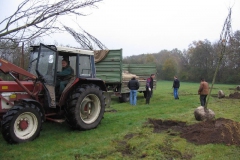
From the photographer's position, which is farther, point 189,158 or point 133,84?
point 133,84

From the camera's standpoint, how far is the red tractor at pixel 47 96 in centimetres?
566

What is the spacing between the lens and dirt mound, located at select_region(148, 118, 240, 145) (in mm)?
5801

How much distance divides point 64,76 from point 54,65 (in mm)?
547

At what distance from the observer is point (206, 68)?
169ft

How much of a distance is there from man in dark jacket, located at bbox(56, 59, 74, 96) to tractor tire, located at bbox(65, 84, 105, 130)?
342 millimetres

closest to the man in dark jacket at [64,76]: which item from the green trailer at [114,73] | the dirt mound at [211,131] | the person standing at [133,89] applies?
the dirt mound at [211,131]

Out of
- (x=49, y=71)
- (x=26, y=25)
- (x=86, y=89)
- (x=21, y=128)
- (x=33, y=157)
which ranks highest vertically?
(x=26, y=25)

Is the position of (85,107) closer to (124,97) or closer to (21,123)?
(21,123)

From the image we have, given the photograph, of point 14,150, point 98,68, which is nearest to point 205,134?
point 14,150

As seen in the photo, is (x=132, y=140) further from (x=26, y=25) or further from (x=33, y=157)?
(x=26, y=25)

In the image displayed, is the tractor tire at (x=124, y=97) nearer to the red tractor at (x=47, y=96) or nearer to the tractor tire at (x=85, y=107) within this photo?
the red tractor at (x=47, y=96)

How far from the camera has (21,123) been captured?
5.62 m

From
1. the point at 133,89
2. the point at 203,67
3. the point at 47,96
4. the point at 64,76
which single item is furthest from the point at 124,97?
the point at 203,67

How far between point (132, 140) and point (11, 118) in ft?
8.95
